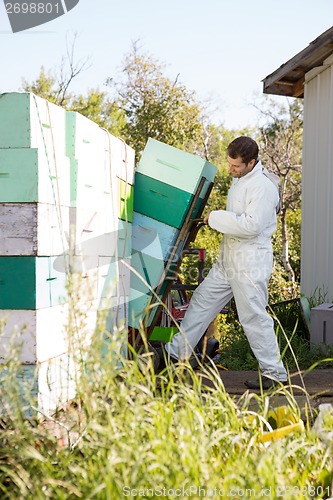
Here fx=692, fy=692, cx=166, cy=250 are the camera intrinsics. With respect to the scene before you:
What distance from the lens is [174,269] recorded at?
5.31m

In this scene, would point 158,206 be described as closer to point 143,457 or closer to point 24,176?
point 24,176

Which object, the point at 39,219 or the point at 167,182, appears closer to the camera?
the point at 39,219

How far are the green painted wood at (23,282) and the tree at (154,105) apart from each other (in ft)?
52.2

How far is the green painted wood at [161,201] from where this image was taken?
16.3 ft

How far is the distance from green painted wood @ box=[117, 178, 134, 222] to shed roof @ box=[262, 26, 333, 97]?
3.46 metres

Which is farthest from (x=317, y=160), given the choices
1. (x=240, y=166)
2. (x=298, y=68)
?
(x=240, y=166)

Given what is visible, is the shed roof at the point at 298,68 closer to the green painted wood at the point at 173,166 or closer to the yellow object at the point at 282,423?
the green painted wood at the point at 173,166

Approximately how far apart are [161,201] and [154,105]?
48.4 feet

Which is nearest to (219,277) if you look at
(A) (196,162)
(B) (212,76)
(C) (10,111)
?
(A) (196,162)

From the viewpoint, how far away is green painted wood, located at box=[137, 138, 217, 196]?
16.2ft

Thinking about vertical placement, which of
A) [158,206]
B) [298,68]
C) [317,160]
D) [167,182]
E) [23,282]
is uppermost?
[298,68]

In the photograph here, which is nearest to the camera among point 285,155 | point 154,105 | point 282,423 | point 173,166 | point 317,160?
point 282,423

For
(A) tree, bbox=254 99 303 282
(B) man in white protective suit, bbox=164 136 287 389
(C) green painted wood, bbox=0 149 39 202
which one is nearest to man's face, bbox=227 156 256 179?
(B) man in white protective suit, bbox=164 136 287 389

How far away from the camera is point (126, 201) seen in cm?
482
